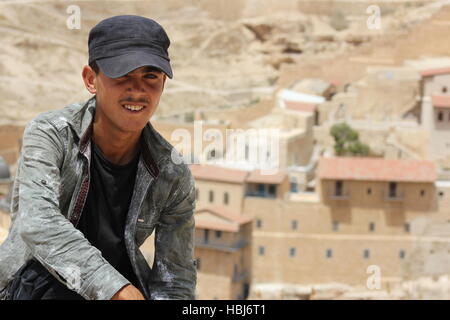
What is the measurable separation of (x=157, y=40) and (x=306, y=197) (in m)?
16.2

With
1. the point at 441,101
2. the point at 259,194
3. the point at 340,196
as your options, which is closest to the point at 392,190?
the point at 340,196

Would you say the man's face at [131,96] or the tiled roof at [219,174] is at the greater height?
the tiled roof at [219,174]

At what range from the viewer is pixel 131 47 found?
1698 millimetres

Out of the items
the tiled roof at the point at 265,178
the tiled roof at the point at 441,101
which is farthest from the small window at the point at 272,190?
the tiled roof at the point at 441,101

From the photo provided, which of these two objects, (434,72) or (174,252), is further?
(434,72)

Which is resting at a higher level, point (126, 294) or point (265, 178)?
point (265, 178)

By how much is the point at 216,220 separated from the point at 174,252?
1493cm

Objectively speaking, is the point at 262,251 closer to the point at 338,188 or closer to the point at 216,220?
the point at 216,220

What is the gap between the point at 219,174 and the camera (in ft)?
57.1

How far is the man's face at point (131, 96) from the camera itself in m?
1.73

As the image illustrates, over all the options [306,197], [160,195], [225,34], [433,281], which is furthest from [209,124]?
[160,195]

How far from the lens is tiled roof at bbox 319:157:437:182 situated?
55.9ft

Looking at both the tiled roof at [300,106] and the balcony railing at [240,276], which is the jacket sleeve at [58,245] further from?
the tiled roof at [300,106]

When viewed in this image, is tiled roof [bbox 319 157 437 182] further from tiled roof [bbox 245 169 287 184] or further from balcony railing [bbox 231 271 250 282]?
balcony railing [bbox 231 271 250 282]
